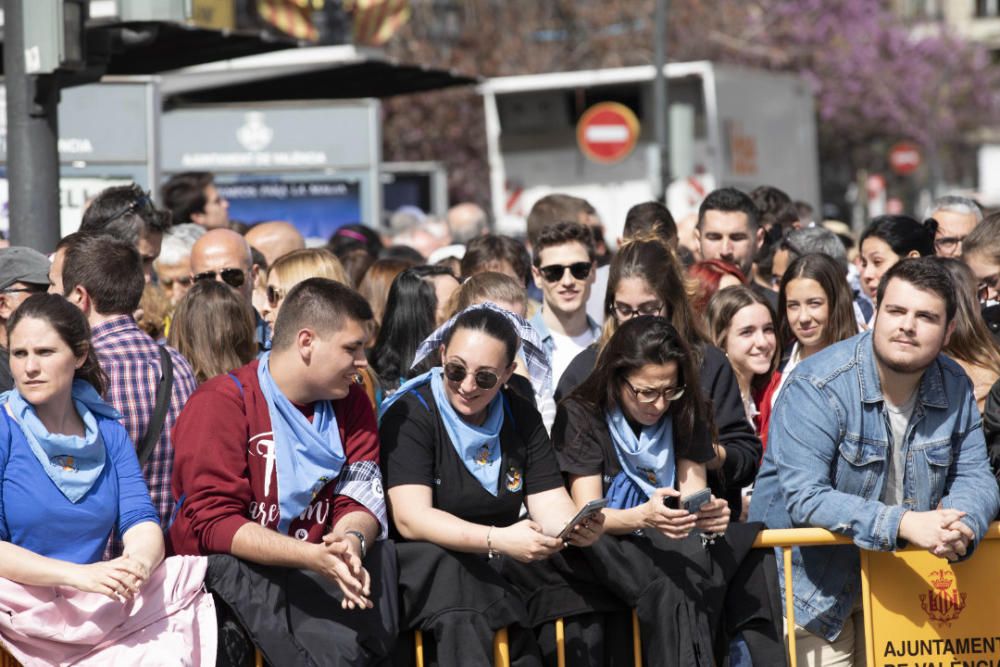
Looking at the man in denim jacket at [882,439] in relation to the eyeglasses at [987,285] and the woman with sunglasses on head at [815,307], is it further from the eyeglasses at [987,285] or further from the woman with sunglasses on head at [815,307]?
the eyeglasses at [987,285]

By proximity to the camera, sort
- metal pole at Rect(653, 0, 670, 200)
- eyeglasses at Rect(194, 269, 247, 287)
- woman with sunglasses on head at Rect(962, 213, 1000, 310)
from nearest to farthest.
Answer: eyeglasses at Rect(194, 269, 247, 287), woman with sunglasses on head at Rect(962, 213, 1000, 310), metal pole at Rect(653, 0, 670, 200)

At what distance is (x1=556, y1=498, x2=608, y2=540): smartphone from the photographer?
16.5ft

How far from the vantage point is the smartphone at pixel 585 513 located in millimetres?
5016

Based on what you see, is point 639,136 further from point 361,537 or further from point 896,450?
point 361,537

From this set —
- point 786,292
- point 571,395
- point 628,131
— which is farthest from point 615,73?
point 571,395

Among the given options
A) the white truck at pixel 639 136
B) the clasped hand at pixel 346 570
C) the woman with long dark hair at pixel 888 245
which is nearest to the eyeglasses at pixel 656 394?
the clasped hand at pixel 346 570

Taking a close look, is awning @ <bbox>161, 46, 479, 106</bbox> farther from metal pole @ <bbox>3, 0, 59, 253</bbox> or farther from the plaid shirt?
the plaid shirt

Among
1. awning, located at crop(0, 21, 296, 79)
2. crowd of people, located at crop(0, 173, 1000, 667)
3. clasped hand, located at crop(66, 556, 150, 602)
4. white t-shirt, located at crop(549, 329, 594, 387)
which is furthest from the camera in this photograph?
awning, located at crop(0, 21, 296, 79)

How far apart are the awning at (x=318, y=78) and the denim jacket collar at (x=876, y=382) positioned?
9494mm

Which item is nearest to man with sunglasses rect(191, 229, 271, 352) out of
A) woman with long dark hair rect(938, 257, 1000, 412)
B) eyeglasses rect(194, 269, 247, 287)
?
eyeglasses rect(194, 269, 247, 287)

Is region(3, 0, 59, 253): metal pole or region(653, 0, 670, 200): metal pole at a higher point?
region(653, 0, 670, 200): metal pole

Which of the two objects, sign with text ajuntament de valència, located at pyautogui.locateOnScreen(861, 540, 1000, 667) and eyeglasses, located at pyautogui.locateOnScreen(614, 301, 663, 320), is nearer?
sign with text ajuntament de valència, located at pyautogui.locateOnScreen(861, 540, 1000, 667)

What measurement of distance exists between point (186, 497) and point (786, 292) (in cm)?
353

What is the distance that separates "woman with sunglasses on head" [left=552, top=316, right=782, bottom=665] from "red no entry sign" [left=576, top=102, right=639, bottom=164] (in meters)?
13.1
